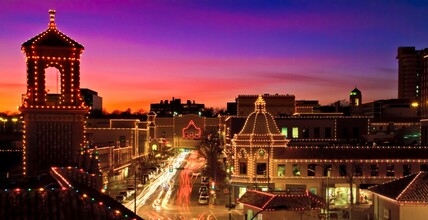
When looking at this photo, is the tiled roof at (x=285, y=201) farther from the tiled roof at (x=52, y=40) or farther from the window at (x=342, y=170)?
the tiled roof at (x=52, y=40)

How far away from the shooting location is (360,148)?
5369cm

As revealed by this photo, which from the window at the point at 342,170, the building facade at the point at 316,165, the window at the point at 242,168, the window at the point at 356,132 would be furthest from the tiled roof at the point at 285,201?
the window at the point at 356,132

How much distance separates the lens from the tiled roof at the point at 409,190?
34750mm

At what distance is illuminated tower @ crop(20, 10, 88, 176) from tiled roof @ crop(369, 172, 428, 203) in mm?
19450

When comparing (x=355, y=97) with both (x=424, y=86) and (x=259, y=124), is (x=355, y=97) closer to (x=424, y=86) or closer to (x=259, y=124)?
(x=424, y=86)

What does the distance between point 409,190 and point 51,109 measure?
22.0 m

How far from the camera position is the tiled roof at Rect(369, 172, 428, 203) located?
34.8m

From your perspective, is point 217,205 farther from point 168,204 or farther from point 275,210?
point 275,210

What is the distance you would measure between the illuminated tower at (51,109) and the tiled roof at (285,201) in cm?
1302

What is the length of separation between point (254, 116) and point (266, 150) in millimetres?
3569

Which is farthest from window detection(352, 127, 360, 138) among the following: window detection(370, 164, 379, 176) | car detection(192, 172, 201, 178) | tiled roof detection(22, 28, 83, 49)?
tiled roof detection(22, 28, 83, 49)

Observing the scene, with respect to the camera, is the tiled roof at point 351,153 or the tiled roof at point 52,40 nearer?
the tiled roof at point 52,40

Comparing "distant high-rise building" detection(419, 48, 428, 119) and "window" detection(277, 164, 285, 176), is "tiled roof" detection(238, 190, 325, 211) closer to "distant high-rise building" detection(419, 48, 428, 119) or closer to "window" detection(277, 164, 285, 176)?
"window" detection(277, 164, 285, 176)

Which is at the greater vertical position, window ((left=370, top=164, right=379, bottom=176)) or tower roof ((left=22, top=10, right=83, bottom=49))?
tower roof ((left=22, top=10, right=83, bottom=49))
